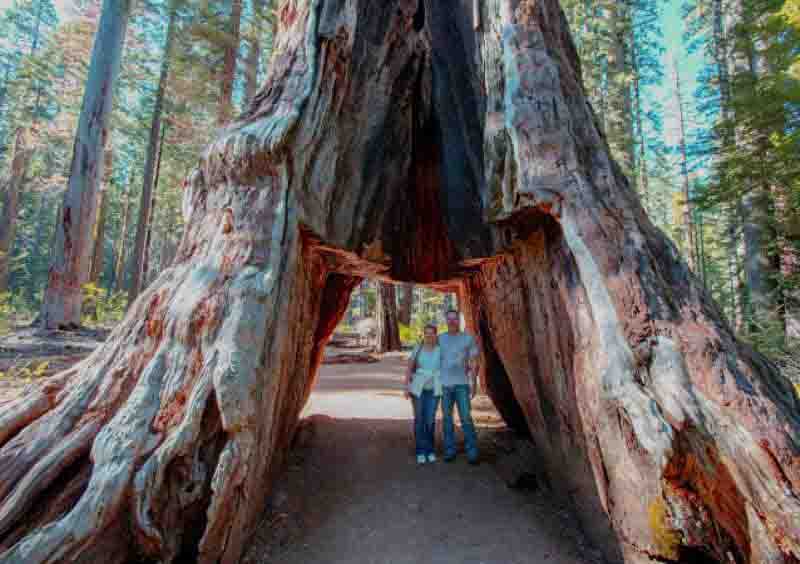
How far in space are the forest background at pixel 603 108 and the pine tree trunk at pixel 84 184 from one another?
0.56 metres

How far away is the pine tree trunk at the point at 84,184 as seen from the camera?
31.0 ft

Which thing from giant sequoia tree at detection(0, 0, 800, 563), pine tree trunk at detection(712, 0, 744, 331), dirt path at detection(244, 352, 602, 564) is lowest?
dirt path at detection(244, 352, 602, 564)

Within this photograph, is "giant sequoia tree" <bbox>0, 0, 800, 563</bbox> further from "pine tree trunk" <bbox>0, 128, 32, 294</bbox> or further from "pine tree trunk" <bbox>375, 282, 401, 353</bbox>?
"pine tree trunk" <bbox>0, 128, 32, 294</bbox>

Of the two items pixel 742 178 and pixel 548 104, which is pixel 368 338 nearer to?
pixel 742 178

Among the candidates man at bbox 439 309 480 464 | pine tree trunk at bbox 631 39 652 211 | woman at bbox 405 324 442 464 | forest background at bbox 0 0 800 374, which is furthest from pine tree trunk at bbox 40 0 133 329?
pine tree trunk at bbox 631 39 652 211

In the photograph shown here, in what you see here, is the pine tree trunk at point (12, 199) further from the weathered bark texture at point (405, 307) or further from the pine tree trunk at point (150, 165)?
the weathered bark texture at point (405, 307)

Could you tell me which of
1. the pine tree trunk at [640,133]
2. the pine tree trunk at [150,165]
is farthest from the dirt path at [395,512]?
the pine tree trunk at [640,133]

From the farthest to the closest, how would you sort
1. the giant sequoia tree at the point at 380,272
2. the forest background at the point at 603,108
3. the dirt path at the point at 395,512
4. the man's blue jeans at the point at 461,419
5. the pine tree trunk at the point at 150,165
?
the pine tree trunk at the point at 150,165 < the forest background at the point at 603,108 < the man's blue jeans at the point at 461,419 < the dirt path at the point at 395,512 < the giant sequoia tree at the point at 380,272

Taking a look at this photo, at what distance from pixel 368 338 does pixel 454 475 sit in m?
12.3

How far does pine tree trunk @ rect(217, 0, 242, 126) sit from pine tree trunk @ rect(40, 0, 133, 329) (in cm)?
260

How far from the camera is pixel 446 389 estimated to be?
506 cm

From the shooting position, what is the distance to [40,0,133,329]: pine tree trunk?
9.45 metres

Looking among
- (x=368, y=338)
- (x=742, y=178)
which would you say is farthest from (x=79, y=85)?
(x=742, y=178)

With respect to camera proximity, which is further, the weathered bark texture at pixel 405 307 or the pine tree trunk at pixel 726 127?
the weathered bark texture at pixel 405 307
